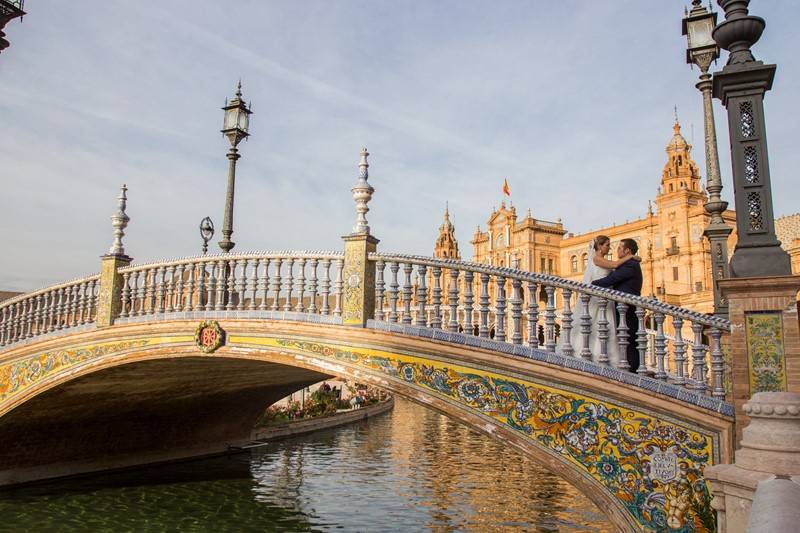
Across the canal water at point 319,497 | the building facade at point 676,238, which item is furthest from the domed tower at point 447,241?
the canal water at point 319,497

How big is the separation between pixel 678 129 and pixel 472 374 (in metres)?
57.1

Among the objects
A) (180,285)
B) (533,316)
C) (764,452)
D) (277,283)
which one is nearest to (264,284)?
(277,283)

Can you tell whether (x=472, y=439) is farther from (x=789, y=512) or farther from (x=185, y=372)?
(x=789, y=512)

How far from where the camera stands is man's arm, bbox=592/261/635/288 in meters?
6.98

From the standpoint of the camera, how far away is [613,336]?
6.54 m

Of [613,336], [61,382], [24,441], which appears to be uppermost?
[613,336]

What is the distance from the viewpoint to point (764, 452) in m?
3.56

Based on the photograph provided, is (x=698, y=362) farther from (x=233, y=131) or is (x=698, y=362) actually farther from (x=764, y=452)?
(x=233, y=131)

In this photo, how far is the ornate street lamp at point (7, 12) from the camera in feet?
41.2

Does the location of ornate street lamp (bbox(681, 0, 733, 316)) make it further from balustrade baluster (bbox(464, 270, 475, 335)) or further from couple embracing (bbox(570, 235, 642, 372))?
balustrade baluster (bbox(464, 270, 475, 335))

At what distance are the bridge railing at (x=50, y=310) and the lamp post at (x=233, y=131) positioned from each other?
2.55 metres

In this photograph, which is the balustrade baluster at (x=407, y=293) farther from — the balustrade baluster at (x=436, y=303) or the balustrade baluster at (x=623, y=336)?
the balustrade baluster at (x=623, y=336)

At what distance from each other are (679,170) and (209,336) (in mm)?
52310

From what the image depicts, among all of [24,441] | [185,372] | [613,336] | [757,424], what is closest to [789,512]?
[757,424]
